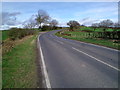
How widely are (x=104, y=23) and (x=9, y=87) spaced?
4753 cm

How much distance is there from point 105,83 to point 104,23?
45886 millimetres

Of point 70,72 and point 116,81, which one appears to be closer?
point 116,81

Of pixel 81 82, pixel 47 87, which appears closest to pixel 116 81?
pixel 81 82

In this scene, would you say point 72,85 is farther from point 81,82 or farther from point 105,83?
point 105,83

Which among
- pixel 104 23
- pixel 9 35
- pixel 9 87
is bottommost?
pixel 9 87

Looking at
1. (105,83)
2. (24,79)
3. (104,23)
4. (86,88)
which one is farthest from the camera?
(104,23)

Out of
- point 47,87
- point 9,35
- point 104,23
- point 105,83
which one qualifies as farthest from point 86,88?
point 104,23

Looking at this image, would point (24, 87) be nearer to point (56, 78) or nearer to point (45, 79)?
point (45, 79)

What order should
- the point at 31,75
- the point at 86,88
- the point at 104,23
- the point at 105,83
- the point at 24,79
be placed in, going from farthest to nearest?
the point at 104,23 → the point at 31,75 → the point at 24,79 → the point at 105,83 → the point at 86,88

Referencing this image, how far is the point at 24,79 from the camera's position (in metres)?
5.73

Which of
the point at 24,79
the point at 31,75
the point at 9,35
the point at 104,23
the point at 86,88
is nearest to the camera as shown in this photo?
the point at 86,88

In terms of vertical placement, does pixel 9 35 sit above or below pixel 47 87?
above

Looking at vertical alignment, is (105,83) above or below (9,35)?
below

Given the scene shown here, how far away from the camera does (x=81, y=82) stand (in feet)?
17.4
